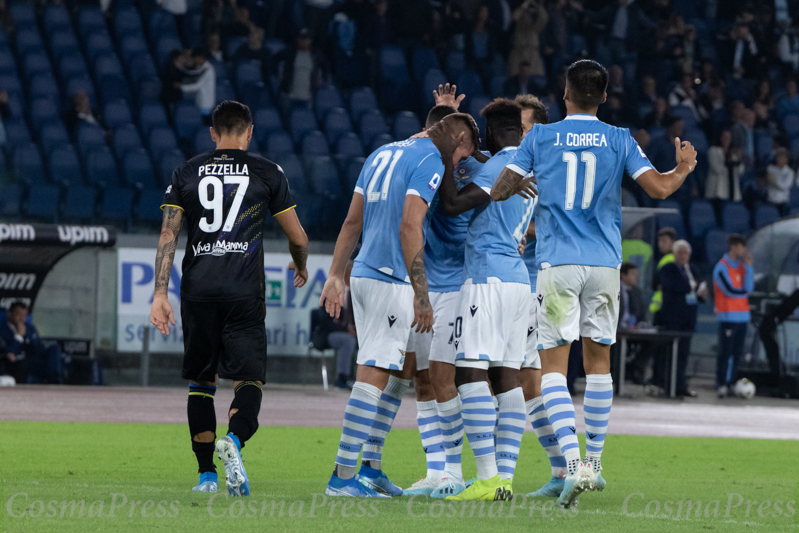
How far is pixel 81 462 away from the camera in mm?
7707

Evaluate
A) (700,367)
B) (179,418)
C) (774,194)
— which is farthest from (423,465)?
(774,194)

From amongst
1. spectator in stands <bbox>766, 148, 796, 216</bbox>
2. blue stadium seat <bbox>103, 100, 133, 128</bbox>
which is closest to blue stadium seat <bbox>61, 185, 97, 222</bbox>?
blue stadium seat <bbox>103, 100, 133, 128</bbox>

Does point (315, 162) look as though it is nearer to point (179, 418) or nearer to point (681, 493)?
point (179, 418)

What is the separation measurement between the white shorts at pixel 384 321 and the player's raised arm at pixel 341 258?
0.44ft

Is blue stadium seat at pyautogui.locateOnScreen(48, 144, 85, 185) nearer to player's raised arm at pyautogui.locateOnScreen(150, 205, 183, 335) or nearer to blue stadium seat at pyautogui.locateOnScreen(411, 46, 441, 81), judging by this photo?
blue stadium seat at pyautogui.locateOnScreen(411, 46, 441, 81)

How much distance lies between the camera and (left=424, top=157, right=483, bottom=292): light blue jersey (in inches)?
246

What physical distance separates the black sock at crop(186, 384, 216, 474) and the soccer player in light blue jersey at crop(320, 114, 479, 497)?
28.8 inches

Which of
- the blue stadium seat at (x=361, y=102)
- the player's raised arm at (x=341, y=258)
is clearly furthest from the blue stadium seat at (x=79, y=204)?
the player's raised arm at (x=341, y=258)

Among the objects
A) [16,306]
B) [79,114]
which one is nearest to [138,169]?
[79,114]

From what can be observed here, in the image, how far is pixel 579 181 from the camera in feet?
18.9

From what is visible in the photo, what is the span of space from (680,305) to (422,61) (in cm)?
900

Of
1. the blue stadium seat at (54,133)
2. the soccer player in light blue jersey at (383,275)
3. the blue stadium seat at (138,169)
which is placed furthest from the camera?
the blue stadium seat at (54,133)

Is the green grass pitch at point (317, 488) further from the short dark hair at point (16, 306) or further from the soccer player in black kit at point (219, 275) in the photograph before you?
the short dark hair at point (16, 306)

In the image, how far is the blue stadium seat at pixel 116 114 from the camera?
64.5 ft
